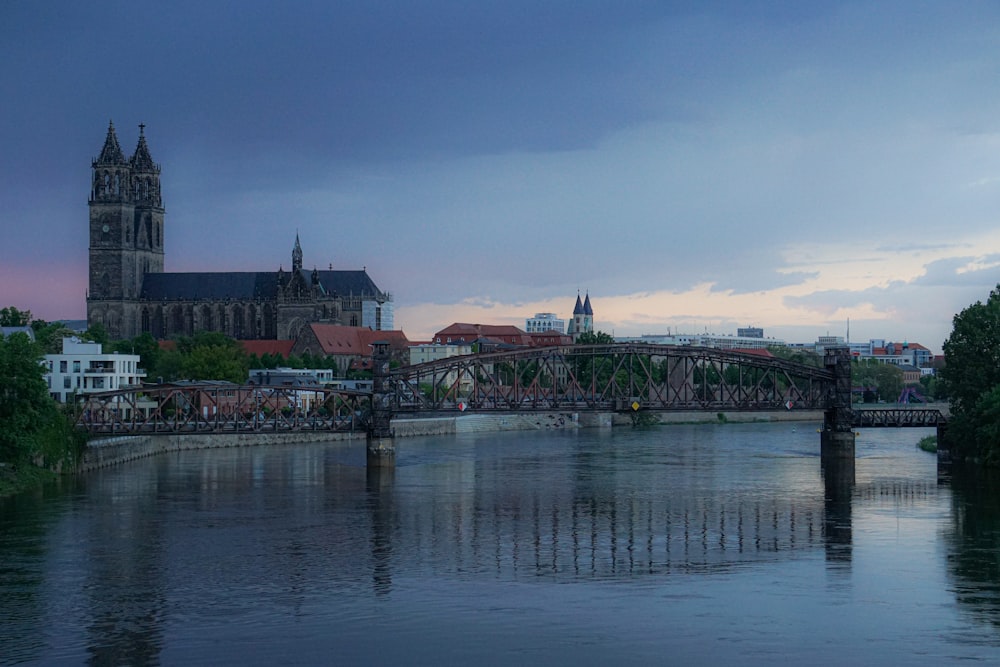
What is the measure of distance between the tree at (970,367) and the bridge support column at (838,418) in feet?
25.5

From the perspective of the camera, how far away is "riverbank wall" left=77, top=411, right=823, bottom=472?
90631mm

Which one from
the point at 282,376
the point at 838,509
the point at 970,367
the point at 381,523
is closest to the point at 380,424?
the point at 381,523

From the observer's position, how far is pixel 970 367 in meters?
88.3

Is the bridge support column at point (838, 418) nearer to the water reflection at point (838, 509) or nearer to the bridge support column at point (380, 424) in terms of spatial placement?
the water reflection at point (838, 509)

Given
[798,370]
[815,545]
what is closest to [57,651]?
[815,545]

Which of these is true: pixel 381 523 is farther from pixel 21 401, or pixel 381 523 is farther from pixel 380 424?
pixel 380 424

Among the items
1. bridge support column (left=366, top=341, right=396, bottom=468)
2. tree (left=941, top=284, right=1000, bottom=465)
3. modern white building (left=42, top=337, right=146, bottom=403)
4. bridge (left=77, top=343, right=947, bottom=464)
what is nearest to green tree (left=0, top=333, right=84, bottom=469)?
bridge (left=77, top=343, right=947, bottom=464)

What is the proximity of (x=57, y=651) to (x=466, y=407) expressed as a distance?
69.0m

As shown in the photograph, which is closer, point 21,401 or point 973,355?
point 21,401

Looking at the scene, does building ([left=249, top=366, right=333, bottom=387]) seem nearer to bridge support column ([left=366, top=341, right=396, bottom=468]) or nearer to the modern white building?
the modern white building

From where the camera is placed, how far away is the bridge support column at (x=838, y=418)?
9444 cm

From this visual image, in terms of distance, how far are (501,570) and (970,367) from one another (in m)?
52.7

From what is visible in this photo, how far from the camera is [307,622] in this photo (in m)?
38.5

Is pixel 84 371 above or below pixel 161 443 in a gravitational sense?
above
